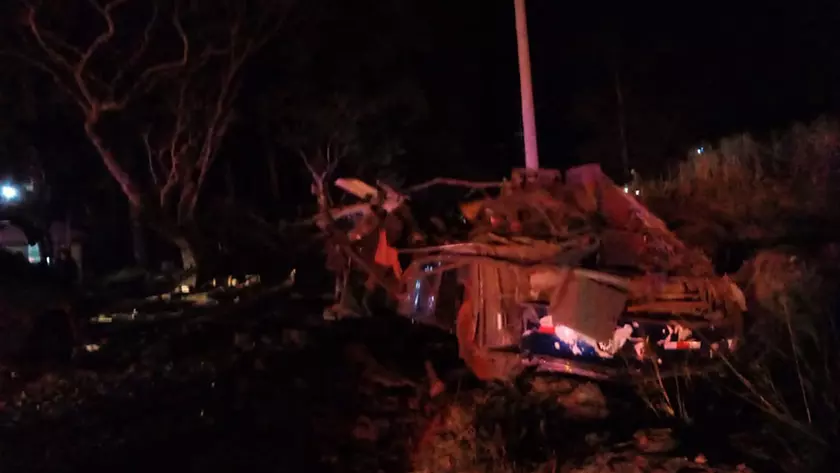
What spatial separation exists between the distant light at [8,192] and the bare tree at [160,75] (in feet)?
17.9

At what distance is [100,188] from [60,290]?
1932 cm

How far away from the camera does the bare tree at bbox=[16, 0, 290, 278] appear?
21648 millimetres

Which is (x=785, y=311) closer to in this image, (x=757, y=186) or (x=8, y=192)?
(x=757, y=186)

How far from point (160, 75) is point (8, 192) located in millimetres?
9419

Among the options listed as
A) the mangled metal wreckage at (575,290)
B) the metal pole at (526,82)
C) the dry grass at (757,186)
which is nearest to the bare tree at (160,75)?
the metal pole at (526,82)

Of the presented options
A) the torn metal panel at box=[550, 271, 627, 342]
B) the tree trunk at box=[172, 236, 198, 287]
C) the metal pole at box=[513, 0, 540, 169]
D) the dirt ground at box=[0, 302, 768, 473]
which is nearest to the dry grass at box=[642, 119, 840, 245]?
the torn metal panel at box=[550, 271, 627, 342]

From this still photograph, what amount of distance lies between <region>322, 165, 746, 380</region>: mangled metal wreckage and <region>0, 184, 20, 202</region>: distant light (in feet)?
81.2

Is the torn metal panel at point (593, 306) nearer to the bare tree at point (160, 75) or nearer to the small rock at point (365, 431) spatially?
the small rock at point (365, 431)

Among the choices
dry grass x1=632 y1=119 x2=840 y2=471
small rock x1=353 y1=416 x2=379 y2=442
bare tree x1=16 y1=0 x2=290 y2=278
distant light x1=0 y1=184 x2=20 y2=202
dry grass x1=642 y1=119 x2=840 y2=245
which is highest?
bare tree x1=16 y1=0 x2=290 y2=278

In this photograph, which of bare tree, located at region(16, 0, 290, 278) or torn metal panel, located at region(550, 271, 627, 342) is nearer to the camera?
torn metal panel, located at region(550, 271, 627, 342)

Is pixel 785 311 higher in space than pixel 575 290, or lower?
lower

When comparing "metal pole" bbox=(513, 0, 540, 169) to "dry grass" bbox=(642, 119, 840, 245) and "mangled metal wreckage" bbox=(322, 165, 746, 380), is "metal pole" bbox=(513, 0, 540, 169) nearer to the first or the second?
"dry grass" bbox=(642, 119, 840, 245)

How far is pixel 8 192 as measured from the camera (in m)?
28.8

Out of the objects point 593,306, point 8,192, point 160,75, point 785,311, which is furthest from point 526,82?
point 8,192
